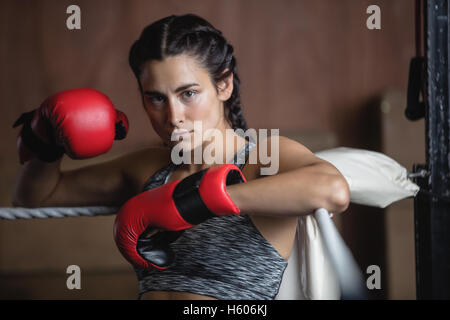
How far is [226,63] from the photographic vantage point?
1.03 meters

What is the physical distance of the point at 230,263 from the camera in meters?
0.92

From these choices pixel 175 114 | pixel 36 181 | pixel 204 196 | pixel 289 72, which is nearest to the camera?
pixel 204 196

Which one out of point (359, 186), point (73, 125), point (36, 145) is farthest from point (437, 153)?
point (36, 145)

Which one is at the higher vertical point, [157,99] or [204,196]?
[157,99]

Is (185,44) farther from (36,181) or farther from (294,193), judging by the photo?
(36,181)

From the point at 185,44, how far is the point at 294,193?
42 cm

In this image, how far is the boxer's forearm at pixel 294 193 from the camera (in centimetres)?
72

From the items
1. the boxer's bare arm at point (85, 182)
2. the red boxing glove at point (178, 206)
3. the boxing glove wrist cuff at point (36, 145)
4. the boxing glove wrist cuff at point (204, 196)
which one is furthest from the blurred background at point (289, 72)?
the boxing glove wrist cuff at point (204, 196)

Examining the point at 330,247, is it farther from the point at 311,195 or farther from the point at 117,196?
the point at 117,196

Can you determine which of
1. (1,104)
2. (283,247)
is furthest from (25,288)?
(283,247)

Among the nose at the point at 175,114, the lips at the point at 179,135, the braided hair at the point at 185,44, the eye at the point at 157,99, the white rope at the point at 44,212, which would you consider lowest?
the white rope at the point at 44,212

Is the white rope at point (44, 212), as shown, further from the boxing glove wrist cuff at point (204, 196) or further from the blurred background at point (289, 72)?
the blurred background at point (289, 72)

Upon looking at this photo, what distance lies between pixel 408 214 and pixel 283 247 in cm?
156

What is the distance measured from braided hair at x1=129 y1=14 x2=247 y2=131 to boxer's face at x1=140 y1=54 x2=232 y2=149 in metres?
0.02
